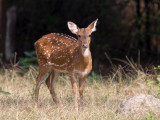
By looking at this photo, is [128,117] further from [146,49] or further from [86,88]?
[146,49]

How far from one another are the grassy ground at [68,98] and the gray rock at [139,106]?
0.54ft

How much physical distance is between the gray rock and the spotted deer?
1.01 metres

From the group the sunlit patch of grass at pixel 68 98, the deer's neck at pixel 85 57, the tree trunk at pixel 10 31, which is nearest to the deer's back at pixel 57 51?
the deer's neck at pixel 85 57

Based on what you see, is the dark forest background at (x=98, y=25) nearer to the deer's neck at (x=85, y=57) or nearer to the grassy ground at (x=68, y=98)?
the grassy ground at (x=68, y=98)

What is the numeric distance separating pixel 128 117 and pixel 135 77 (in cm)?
274

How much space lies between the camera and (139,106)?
6277 mm

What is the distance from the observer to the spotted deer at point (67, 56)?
7.21 m

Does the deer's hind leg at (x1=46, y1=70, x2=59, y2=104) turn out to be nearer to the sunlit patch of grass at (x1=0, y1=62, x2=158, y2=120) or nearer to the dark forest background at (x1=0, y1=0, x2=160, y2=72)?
the sunlit patch of grass at (x1=0, y1=62, x2=158, y2=120)

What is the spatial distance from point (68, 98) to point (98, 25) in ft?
18.4

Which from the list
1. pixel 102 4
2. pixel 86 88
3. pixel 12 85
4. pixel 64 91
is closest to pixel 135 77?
pixel 86 88

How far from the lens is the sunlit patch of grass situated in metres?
6.32

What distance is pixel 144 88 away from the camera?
8.31m

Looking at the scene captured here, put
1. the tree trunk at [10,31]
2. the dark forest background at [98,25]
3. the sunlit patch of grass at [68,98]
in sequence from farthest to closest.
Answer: the tree trunk at [10,31], the dark forest background at [98,25], the sunlit patch of grass at [68,98]

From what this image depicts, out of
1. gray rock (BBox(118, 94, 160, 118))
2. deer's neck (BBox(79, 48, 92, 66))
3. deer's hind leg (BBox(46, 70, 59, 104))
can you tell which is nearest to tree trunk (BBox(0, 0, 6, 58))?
deer's hind leg (BBox(46, 70, 59, 104))
